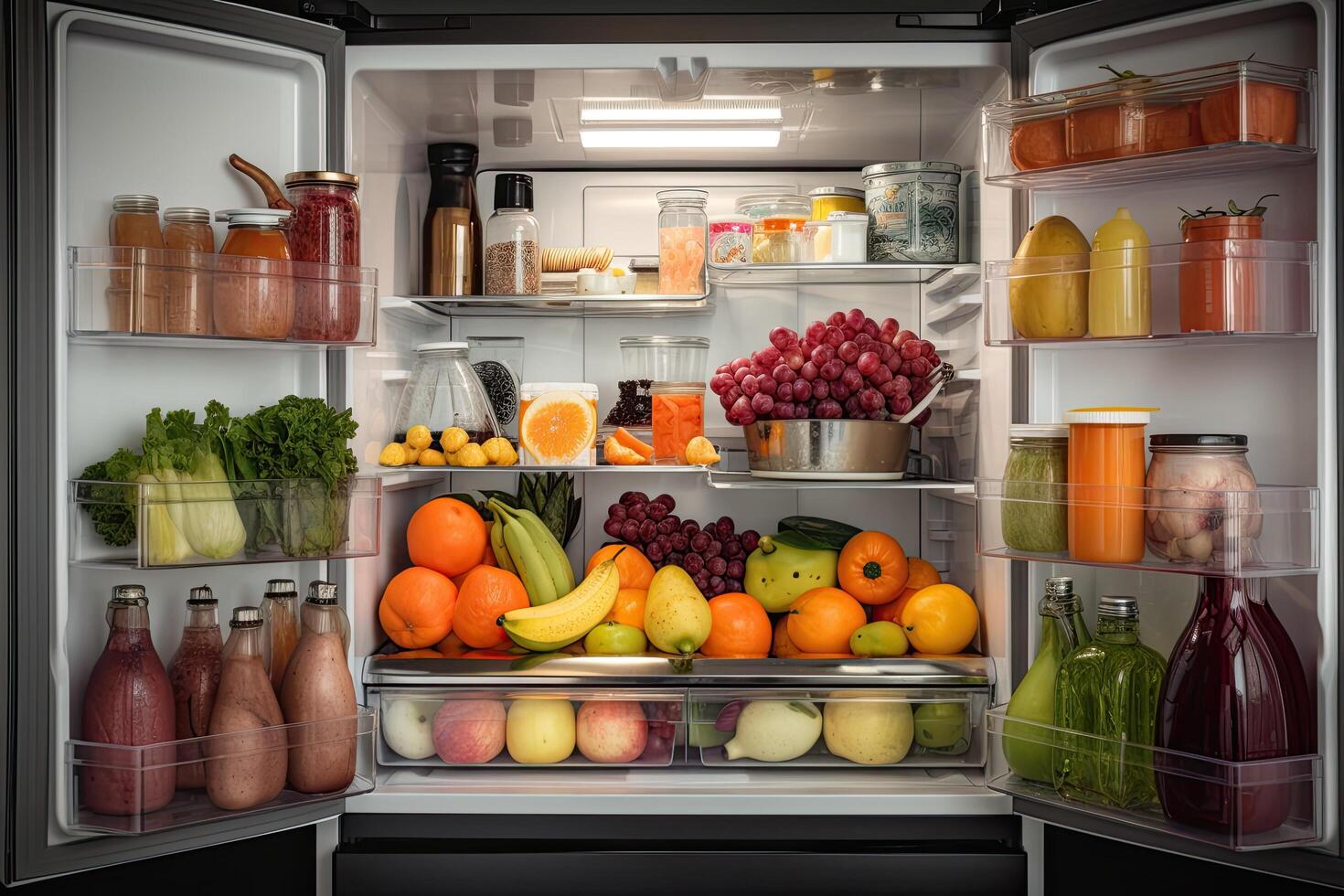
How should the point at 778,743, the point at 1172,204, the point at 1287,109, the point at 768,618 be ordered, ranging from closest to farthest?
the point at 1287,109 → the point at 1172,204 → the point at 778,743 → the point at 768,618

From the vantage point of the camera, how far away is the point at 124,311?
1238 millimetres

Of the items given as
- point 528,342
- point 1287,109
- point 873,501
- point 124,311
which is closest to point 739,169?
point 528,342

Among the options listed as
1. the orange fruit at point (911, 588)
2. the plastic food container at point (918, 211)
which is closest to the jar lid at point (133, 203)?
Result: the plastic food container at point (918, 211)

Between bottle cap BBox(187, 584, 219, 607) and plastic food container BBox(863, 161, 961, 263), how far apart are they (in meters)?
1.13

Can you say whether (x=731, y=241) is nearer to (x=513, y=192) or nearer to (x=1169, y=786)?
(x=513, y=192)

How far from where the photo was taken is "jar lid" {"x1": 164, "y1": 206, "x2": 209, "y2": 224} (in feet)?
4.33

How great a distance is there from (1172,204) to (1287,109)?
8.4 inches

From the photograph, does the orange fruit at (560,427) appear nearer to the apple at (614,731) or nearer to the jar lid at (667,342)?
the jar lid at (667,342)

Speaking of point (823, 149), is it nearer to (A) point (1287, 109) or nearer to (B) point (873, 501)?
(B) point (873, 501)

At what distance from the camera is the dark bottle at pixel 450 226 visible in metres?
1.75

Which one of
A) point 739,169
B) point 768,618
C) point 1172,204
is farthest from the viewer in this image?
point 739,169

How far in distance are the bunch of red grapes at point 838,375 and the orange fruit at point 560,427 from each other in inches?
9.5

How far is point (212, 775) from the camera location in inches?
50.1

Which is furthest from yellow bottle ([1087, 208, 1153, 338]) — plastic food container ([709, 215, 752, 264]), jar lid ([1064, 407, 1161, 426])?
plastic food container ([709, 215, 752, 264])
